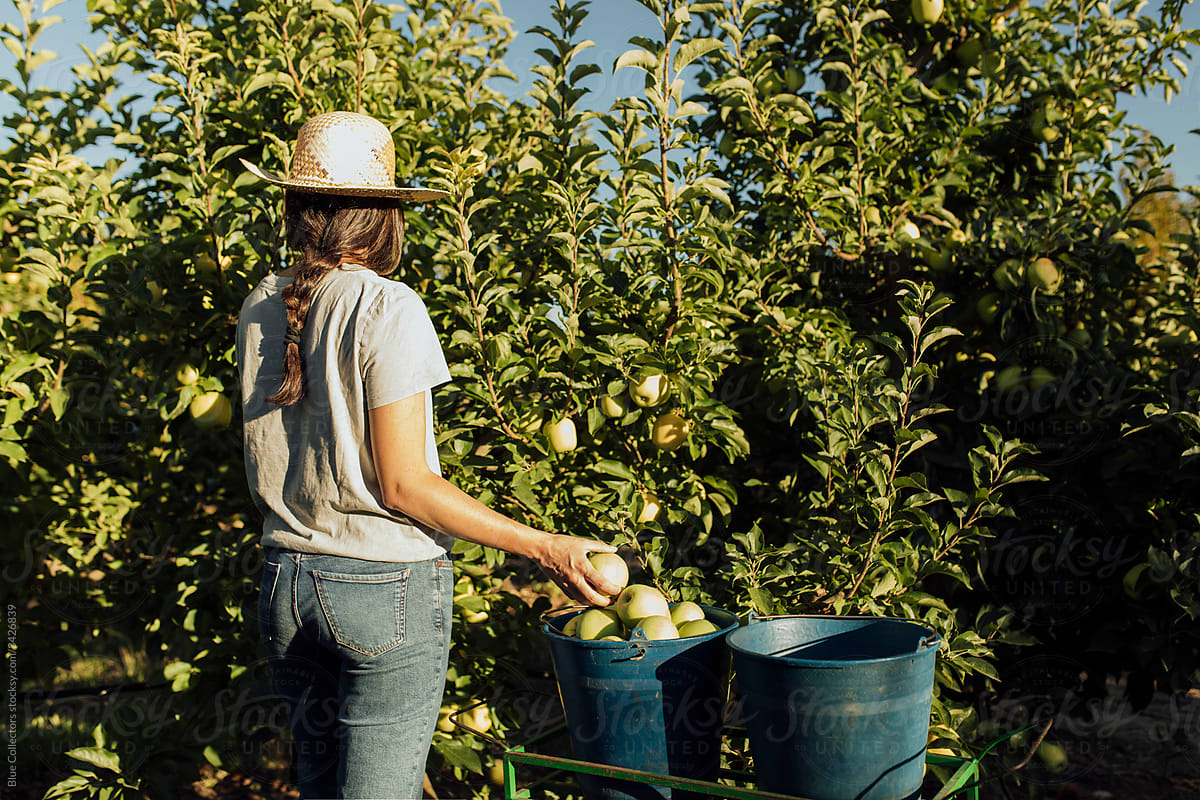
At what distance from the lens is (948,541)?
2.19 metres

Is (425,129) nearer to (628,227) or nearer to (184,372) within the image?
(628,227)

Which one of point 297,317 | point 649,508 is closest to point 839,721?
point 649,508

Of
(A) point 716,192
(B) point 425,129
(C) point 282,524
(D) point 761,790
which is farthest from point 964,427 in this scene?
(C) point 282,524

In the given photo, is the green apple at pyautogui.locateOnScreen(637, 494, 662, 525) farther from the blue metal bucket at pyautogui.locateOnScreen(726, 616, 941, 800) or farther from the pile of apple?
the blue metal bucket at pyautogui.locateOnScreen(726, 616, 941, 800)

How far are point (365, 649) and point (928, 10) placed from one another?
2.77m

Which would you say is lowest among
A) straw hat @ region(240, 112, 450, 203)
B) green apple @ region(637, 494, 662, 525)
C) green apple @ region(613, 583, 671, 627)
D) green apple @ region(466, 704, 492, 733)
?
green apple @ region(466, 704, 492, 733)

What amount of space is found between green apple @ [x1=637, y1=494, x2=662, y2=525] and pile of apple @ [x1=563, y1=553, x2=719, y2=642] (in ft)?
1.64

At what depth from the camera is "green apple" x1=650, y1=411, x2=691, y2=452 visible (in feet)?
8.00

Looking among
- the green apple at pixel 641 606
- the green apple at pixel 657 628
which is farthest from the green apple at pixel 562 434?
the green apple at pixel 657 628

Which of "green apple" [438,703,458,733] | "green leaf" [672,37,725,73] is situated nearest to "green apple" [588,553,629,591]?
"green apple" [438,703,458,733]

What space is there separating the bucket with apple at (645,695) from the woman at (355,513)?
0.73ft

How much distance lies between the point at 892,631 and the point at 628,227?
4.35ft

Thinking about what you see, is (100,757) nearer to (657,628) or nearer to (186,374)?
(186,374)

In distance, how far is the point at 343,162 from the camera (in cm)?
168
